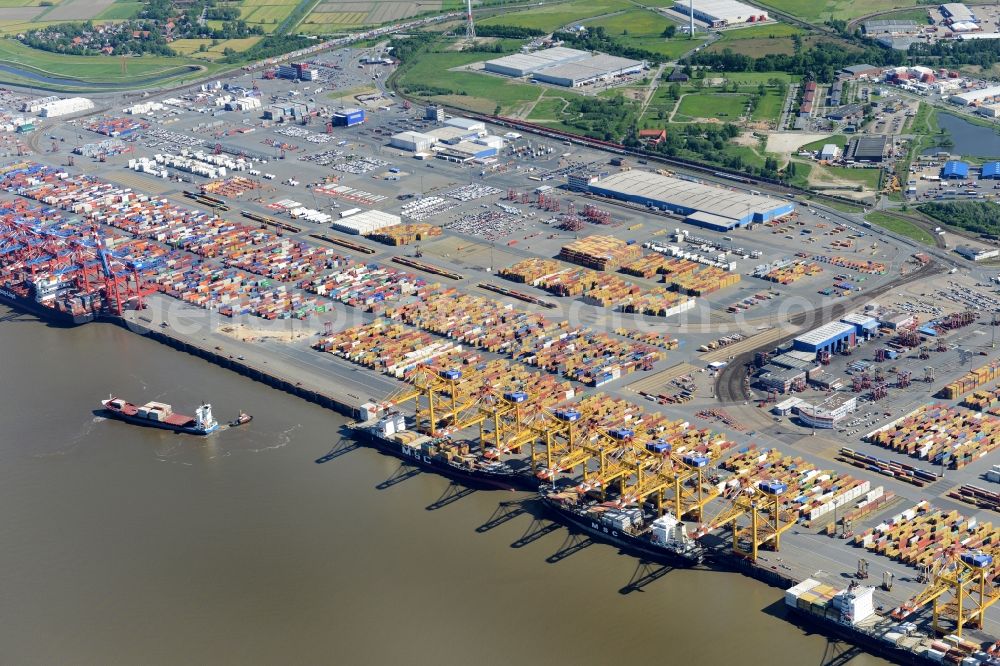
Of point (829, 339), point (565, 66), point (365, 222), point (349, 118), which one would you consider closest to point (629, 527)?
point (829, 339)

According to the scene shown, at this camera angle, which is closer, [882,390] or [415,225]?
[882,390]

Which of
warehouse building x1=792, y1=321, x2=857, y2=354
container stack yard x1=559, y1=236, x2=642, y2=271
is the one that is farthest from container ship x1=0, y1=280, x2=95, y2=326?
warehouse building x1=792, y1=321, x2=857, y2=354

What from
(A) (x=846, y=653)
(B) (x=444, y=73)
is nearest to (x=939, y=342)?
(A) (x=846, y=653)

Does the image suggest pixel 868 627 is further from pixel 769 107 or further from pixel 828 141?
pixel 769 107

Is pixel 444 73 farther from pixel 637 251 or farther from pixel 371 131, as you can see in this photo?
pixel 637 251

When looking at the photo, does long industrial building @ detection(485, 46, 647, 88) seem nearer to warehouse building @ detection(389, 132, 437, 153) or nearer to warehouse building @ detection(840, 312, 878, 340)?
warehouse building @ detection(389, 132, 437, 153)
